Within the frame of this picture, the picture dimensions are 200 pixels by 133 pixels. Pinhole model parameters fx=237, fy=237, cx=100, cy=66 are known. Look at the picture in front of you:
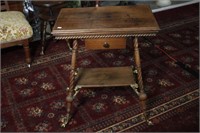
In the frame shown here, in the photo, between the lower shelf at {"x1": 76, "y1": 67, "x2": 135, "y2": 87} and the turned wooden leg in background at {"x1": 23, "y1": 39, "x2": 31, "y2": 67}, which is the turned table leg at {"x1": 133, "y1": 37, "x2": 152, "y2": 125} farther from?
the turned wooden leg in background at {"x1": 23, "y1": 39, "x2": 31, "y2": 67}

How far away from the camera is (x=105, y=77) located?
1737 mm

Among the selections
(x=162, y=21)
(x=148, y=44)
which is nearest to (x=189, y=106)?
(x=148, y=44)

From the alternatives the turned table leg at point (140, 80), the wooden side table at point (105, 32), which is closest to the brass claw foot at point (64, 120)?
the wooden side table at point (105, 32)

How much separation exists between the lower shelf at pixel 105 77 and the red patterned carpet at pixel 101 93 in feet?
0.61

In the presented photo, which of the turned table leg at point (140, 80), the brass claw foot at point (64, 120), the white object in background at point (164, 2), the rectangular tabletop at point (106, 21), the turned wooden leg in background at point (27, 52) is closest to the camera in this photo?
the rectangular tabletop at point (106, 21)

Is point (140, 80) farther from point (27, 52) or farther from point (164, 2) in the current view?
point (164, 2)

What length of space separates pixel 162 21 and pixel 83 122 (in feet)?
6.59

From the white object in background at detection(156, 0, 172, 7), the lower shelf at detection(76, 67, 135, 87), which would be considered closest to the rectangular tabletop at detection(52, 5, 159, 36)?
the lower shelf at detection(76, 67, 135, 87)

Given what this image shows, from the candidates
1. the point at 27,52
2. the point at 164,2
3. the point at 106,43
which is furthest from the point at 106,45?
the point at 164,2

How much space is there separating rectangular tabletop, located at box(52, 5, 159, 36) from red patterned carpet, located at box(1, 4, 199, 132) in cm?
62

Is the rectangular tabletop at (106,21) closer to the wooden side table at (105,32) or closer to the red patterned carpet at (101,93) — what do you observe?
the wooden side table at (105,32)

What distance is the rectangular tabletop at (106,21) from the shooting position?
1.40 m

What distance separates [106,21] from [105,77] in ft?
1.43

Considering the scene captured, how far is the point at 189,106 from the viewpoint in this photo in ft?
5.70
